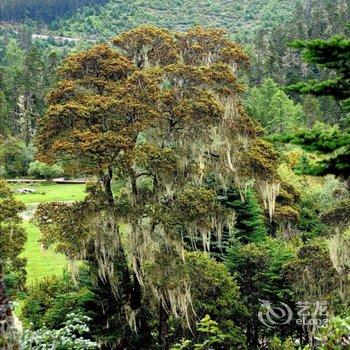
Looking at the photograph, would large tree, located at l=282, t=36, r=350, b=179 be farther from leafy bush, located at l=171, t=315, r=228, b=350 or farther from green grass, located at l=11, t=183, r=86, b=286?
green grass, located at l=11, t=183, r=86, b=286

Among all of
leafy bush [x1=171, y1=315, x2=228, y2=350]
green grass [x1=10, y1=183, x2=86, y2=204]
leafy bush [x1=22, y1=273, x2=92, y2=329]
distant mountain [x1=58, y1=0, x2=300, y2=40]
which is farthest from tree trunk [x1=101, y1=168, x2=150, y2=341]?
distant mountain [x1=58, y1=0, x2=300, y2=40]

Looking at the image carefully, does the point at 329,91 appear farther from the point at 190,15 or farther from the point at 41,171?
the point at 190,15

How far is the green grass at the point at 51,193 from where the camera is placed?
42.5 m

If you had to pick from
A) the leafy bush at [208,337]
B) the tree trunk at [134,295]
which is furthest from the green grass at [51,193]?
the leafy bush at [208,337]

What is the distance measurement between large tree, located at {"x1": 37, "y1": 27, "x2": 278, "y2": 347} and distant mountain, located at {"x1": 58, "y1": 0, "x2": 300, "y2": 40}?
398 feet

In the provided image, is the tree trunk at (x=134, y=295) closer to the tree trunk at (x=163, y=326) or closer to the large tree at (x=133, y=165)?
the large tree at (x=133, y=165)

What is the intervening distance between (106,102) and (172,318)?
627cm

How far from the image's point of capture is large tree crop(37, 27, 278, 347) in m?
13.4

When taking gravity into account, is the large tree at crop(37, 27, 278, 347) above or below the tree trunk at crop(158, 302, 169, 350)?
above

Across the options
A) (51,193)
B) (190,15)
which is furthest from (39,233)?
(190,15)

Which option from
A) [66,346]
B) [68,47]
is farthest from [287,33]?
[66,346]

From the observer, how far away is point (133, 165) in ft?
45.4

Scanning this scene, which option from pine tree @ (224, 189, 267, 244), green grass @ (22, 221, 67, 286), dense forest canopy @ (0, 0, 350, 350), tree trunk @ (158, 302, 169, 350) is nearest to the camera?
dense forest canopy @ (0, 0, 350, 350)

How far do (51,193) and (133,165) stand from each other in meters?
33.6
